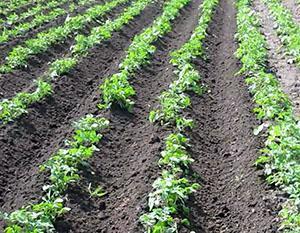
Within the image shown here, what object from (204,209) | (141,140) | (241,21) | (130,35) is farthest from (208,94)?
(241,21)

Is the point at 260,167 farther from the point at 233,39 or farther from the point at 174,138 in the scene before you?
the point at 233,39

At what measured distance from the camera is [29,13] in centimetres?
1811

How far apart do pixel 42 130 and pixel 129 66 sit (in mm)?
3000

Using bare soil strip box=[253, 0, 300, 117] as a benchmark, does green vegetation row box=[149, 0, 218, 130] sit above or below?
above

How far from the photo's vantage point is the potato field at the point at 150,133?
19.5ft

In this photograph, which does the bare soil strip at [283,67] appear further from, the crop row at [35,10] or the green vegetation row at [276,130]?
the crop row at [35,10]

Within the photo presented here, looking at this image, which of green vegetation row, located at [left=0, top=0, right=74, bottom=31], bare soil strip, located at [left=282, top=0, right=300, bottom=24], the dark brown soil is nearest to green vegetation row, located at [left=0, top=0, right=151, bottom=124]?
the dark brown soil

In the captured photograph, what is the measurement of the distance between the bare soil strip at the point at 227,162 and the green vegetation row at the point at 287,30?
157 centimetres

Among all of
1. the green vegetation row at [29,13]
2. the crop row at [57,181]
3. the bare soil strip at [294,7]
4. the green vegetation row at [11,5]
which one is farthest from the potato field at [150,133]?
the green vegetation row at [11,5]

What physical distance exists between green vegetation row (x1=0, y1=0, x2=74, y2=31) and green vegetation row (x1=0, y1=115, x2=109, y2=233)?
8.58m

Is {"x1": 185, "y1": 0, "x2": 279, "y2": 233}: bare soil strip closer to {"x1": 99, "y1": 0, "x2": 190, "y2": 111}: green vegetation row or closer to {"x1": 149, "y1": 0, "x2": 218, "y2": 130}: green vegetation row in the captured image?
{"x1": 149, "y1": 0, "x2": 218, "y2": 130}: green vegetation row

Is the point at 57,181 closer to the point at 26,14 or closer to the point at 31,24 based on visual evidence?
the point at 31,24

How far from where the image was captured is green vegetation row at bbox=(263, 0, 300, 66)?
1248 centimetres

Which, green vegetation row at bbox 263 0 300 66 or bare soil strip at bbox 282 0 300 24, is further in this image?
bare soil strip at bbox 282 0 300 24
